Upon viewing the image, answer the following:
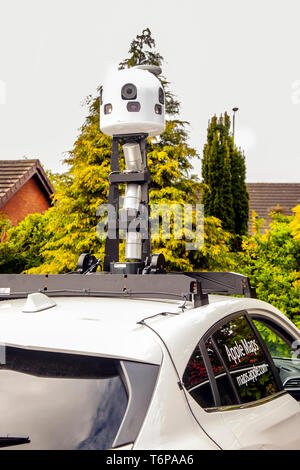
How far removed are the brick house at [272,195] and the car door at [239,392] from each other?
25080 mm

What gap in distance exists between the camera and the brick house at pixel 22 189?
1816cm

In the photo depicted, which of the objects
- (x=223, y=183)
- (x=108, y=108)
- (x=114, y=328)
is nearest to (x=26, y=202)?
(x=223, y=183)

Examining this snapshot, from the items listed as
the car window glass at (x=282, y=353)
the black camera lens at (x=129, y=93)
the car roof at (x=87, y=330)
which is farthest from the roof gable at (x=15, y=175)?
the car roof at (x=87, y=330)

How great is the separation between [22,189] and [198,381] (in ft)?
64.9

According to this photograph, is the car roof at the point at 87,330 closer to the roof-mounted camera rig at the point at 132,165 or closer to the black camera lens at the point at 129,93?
the roof-mounted camera rig at the point at 132,165

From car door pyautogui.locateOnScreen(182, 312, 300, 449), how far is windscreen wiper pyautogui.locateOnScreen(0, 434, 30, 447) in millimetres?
510

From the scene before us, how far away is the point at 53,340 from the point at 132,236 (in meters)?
2.40

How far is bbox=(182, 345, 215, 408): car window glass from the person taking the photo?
5.56ft

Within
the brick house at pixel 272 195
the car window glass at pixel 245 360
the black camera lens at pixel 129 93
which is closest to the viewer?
the car window glass at pixel 245 360

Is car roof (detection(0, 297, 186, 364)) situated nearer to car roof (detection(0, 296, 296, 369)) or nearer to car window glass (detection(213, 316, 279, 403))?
car roof (detection(0, 296, 296, 369))

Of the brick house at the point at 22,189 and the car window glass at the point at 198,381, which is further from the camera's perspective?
the brick house at the point at 22,189

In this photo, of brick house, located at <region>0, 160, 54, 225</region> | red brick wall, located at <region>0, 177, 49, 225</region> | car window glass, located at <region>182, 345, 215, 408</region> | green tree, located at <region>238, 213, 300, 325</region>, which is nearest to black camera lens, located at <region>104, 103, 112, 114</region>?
car window glass, located at <region>182, 345, 215, 408</region>

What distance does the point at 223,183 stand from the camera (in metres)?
14.4

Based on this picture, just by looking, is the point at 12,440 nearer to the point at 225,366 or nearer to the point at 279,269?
the point at 225,366
